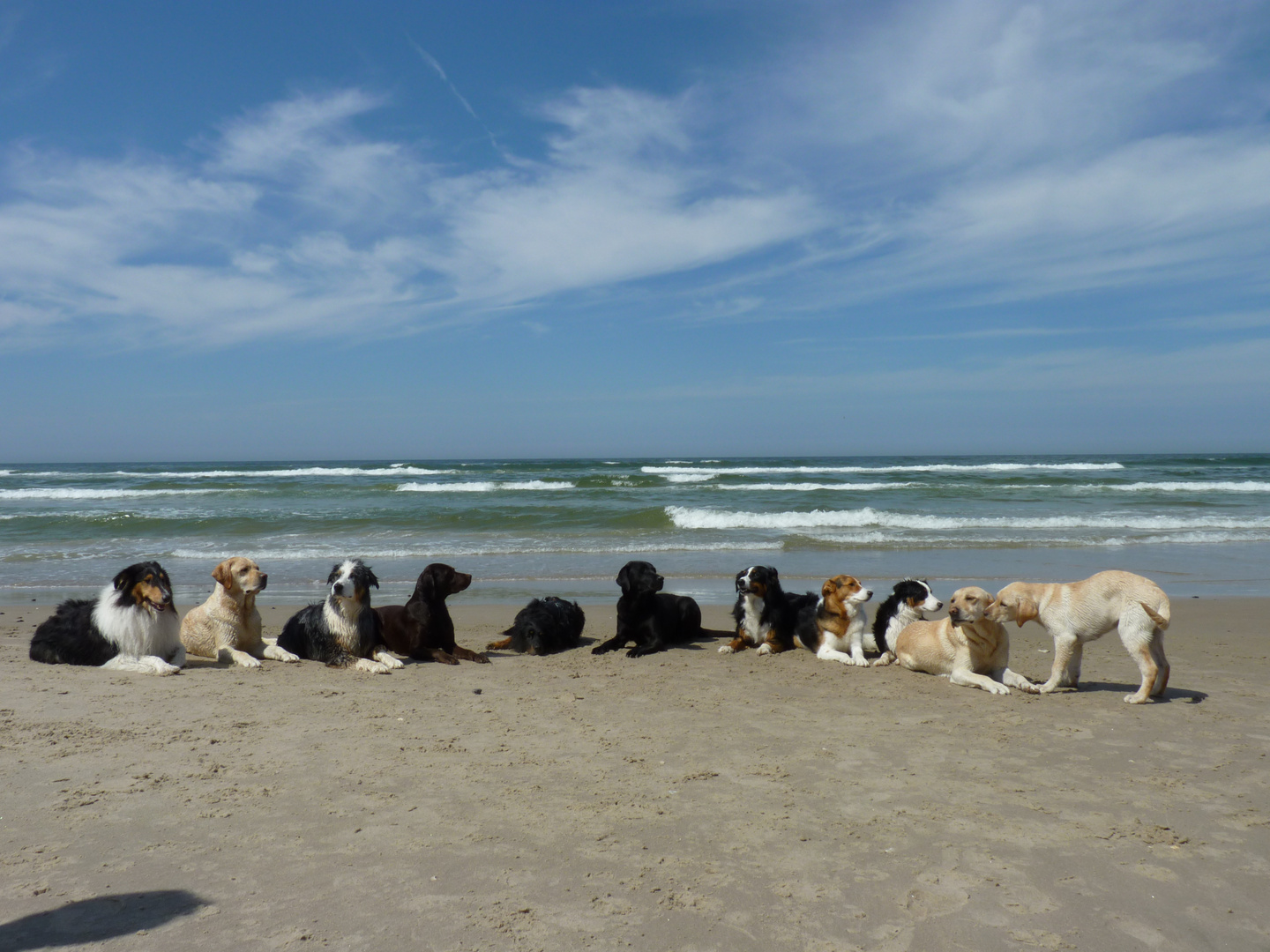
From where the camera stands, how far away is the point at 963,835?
3.20 metres

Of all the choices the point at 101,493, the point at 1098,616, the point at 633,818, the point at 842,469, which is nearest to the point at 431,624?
the point at 633,818

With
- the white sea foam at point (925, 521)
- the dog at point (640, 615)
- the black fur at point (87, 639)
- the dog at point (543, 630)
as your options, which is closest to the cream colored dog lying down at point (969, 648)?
the dog at point (640, 615)

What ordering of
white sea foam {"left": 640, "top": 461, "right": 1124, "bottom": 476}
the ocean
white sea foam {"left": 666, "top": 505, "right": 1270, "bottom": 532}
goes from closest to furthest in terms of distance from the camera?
the ocean
white sea foam {"left": 666, "top": 505, "right": 1270, "bottom": 532}
white sea foam {"left": 640, "top": 461, "right": 1124, "bottom": 476}

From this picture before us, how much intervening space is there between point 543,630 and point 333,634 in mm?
1780

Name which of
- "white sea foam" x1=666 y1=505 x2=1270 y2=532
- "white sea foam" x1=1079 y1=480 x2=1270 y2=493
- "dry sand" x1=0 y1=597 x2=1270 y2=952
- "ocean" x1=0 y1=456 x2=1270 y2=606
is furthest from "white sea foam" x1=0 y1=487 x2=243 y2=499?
A: "white sea foam" x1=1079 y1=480 x2=1270 y2=493

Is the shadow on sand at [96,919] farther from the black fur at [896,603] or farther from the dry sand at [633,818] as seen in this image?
the black fur at [896,603]

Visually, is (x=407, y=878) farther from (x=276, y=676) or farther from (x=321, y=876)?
(x=276, y=676)

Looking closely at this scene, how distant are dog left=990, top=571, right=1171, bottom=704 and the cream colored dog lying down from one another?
158 millimetres

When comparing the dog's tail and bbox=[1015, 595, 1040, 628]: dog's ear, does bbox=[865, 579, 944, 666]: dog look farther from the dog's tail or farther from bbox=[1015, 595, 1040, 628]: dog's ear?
the dog's tail

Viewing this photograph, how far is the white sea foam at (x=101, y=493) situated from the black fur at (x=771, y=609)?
2572 cm

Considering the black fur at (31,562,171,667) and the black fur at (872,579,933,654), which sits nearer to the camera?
the black fur at (31,562,171,667)

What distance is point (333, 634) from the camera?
666 centimetres

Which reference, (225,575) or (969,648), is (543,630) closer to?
(225,575)

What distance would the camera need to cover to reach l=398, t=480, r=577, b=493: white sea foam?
93.4 ft
